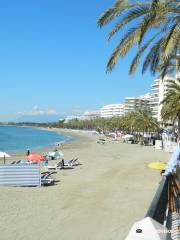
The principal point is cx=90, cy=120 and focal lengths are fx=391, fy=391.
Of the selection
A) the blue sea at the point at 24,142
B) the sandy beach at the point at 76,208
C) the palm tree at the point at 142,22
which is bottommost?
the blue sea at the point at 24,142

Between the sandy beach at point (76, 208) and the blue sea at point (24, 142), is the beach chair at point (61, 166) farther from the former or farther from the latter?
the blue sea at point (24, 142)

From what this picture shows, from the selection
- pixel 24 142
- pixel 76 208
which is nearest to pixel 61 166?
pixel 76 208

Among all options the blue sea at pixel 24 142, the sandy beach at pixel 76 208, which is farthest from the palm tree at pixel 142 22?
the blue sea at pixel 24 142

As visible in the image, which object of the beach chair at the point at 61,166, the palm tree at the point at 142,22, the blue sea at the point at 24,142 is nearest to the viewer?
the palm tree at the point at 142,22

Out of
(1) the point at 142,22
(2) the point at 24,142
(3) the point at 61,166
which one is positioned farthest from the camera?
(2) the point at 24,142

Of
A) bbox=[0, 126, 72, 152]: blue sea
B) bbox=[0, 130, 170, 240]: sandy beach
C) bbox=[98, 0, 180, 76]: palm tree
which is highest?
bbox=[98, 0, 180, 76]: palm tree

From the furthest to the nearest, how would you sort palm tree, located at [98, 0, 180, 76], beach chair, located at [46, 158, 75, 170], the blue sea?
the blue sea, beach chair, located at [46, 158, 75, 170], palm tree, located at [98, 0, 180, 76]

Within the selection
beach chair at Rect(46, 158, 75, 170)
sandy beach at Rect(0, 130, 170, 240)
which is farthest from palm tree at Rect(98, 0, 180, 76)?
beach chair at Rect(46, 158, 75, 170)

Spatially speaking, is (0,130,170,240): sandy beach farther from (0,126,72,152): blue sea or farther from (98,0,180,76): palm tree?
(0,126,72,152): blue sea

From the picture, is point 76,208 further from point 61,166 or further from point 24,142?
point 24,142

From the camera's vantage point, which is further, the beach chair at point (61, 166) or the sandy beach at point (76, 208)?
the beach chair at point (61, 166)

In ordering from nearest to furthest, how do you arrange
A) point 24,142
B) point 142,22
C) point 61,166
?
1. point 142,22
2. point 61,166
3. point 24,142

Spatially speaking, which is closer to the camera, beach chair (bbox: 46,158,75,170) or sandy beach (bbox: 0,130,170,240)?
sandy beach (bbox: 0,130,170,240)

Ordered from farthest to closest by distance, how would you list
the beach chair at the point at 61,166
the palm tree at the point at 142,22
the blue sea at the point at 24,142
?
the blue sea at the point at 24,142, the beach chair at the point at 61,166, the palm tree at the point at 142,22
